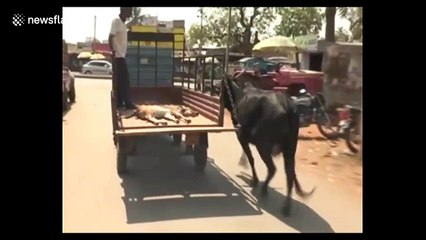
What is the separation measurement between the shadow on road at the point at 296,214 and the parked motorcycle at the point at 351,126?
99.7 inches

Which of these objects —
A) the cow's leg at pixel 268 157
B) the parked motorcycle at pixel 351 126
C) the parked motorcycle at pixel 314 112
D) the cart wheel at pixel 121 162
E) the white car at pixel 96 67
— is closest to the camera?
the cow's leg at pixel 268 157

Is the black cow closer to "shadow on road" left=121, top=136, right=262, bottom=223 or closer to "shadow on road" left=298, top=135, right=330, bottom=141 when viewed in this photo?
"shadow on road" left=121, top=136, right=262, bottom=223

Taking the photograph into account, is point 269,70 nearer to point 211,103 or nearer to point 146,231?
point 211,103

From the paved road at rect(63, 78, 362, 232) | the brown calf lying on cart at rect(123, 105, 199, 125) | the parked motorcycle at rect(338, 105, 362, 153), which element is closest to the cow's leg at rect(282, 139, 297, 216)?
the paved road at rect(63, 78, 362, 232)

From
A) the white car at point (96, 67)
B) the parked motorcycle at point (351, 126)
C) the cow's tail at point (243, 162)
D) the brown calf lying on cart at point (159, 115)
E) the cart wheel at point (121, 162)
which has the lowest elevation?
the cow's tail at point (243, 162)

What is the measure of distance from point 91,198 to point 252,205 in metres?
1.71

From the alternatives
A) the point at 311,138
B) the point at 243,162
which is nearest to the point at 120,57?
the point at 243,162

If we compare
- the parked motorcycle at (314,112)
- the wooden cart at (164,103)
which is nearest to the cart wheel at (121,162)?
the wooden cart at (164,103)

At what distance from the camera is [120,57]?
243 inches

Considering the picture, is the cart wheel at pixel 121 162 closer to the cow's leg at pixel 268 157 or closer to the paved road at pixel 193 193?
the paved road at pixel 193 193

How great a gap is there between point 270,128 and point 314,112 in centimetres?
525

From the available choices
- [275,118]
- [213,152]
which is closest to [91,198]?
[275,118]

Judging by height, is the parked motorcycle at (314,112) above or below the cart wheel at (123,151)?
above

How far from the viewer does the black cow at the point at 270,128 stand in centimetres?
482
